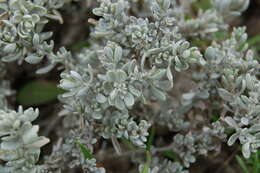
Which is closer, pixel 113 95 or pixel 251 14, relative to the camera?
pixel 113 95

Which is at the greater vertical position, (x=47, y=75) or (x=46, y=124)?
(x=47, y=75)

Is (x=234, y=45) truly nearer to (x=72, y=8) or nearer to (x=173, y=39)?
(x=173, y=39)

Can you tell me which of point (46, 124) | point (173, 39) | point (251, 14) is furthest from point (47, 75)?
point (251, 14)

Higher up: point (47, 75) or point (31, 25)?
point (31, 25)

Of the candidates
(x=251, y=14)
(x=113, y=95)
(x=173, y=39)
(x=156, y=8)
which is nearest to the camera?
(x=113, y=95)

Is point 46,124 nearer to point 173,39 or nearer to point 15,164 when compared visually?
point 15,164

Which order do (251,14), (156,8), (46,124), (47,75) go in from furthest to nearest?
(251,14)
(47,75)
(46,124)
(156,8)

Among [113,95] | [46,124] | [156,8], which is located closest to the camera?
[113,95]

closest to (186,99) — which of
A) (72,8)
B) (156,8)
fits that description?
(156,8)

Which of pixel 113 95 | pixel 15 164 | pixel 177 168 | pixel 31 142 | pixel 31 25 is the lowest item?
pixel 177 168
